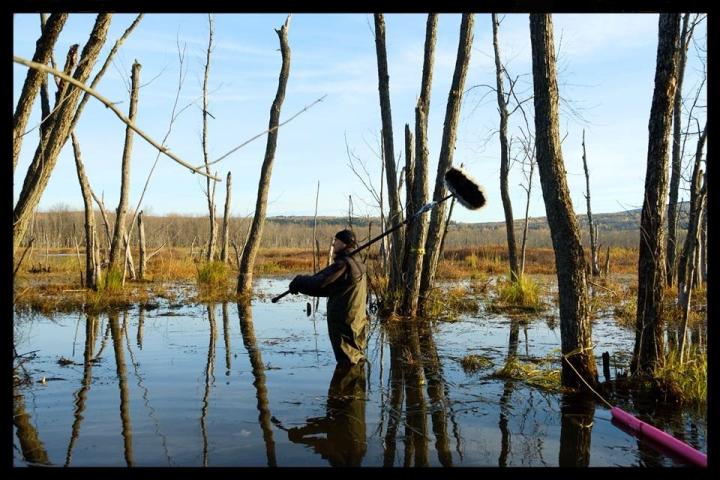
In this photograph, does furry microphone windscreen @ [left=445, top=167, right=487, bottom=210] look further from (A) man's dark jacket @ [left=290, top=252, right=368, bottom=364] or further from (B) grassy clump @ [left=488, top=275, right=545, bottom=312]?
(B) grassy clump @ [left=488, top=275, right=545, bottom=312]

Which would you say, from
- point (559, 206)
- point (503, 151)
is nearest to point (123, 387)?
point (559, 206)

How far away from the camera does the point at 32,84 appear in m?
5.56

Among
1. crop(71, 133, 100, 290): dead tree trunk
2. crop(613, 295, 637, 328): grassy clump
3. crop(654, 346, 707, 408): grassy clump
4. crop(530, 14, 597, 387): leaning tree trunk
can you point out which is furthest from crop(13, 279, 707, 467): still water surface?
crop(71, 133, 100, 290): dead tree trunk

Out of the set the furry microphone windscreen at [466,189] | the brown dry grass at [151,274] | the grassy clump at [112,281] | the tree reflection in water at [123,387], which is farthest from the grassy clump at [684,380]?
the grassy clump at [112,281]

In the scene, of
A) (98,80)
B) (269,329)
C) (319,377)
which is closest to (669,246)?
(269,329)

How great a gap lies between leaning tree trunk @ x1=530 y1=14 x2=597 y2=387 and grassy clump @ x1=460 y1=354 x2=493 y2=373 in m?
1.71

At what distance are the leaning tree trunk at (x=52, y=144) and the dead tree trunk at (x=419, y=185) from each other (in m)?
6.61

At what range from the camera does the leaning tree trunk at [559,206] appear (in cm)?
622

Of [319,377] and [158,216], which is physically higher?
[158,216]
